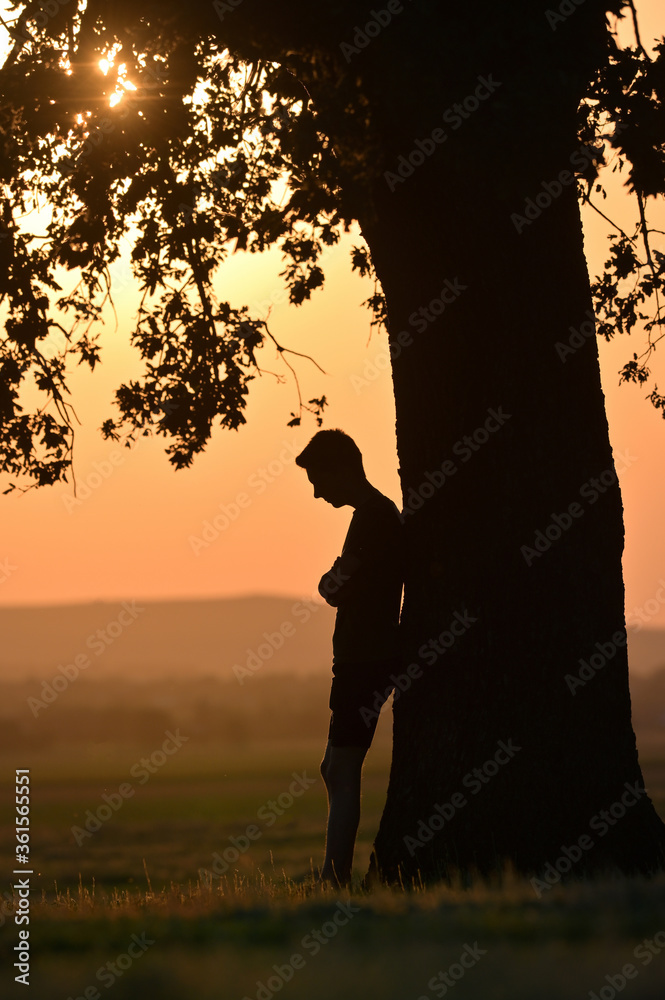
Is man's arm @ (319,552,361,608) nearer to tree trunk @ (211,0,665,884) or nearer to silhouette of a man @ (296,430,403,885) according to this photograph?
silhouette of a man @ (296,430,403,885)

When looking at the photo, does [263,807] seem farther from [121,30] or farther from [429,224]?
[121,30]

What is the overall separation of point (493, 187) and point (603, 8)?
1.27 meters

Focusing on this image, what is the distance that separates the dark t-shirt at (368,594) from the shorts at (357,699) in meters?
0.07

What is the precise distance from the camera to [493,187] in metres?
7.50

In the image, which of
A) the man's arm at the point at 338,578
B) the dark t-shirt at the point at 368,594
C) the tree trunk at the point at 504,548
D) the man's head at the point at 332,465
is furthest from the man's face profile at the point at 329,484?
the tree trunk at the point at 504,548

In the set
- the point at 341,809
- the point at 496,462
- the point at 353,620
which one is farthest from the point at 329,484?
the point at 341,809

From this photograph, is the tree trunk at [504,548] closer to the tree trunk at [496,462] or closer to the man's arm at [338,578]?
the tree trunk at [496,462]

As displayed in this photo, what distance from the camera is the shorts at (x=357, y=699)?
7090 millimetres

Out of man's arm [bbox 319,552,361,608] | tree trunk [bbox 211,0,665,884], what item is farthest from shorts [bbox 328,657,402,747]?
man's arm [bbox 319,552,361,608]

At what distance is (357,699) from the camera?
23.4 feet

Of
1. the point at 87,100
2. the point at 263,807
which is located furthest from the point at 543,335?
the point at 87,100

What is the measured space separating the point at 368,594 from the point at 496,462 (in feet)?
4.03

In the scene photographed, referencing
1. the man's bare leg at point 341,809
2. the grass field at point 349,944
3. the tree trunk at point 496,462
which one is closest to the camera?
the grass field at point 349,944

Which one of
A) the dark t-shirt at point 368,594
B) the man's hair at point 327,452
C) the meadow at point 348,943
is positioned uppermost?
the man's hair at point 327,452
